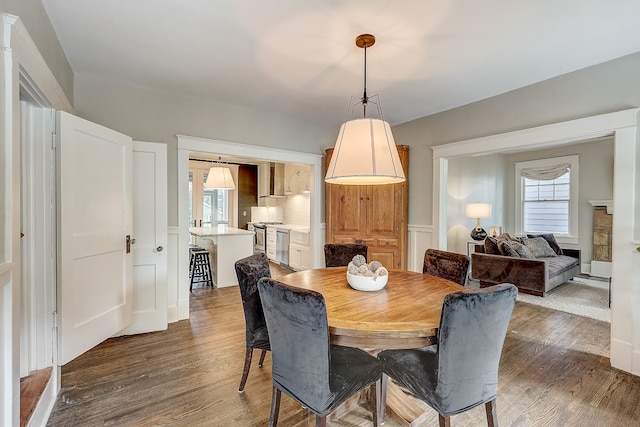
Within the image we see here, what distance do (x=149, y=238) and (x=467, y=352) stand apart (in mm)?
3052

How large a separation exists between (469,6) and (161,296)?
143 inches

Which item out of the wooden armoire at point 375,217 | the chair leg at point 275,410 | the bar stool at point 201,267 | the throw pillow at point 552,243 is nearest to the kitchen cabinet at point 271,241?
the bar stool at point 201,267

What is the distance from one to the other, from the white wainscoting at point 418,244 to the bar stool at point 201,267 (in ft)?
10.5

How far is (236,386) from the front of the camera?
223 cm

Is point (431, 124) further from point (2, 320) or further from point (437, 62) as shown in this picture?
point (2, 320)

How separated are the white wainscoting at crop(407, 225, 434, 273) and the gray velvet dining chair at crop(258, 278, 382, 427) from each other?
2.85m

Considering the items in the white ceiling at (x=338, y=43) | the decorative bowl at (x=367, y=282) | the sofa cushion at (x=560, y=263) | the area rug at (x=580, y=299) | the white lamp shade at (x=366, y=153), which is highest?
the white ceiling at (x=338, y=43)

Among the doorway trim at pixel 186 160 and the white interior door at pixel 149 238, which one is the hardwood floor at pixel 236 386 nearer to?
the white interior door at pixel 149 238

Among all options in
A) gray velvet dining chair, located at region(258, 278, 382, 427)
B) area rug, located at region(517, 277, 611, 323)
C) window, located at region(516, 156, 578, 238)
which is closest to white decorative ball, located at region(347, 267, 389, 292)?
gray velvet dining chair, located at region(258, 278, 382, 427)

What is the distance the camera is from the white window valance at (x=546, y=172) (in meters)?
6.30

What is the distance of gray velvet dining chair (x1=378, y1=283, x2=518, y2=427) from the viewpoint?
1.37 metres

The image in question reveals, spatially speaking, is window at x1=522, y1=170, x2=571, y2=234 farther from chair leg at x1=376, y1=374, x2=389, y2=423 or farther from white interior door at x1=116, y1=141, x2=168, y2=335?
white interior door at x1=116, y1=141, x2=168, y2=335

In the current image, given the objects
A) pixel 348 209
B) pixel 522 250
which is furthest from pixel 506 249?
pixel 348 209

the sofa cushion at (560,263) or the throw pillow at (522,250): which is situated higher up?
the throw pillow at (522,250)
